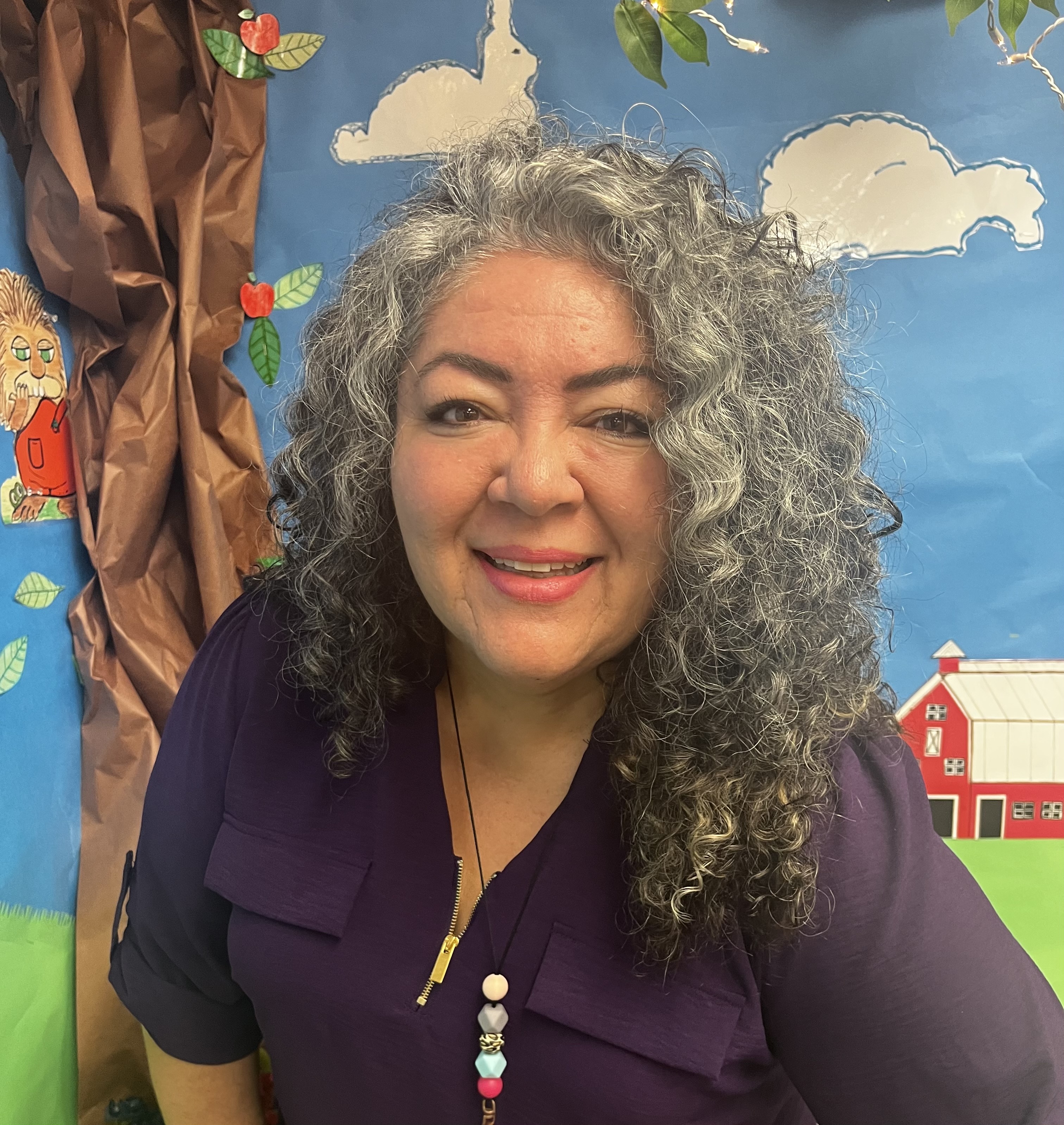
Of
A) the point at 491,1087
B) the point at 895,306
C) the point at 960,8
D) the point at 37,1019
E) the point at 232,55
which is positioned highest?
the point at 960,8

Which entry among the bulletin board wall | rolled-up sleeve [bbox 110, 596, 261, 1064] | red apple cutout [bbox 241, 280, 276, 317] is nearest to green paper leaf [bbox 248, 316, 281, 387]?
red apple cutout [bbox 241, 280, 276, 317]

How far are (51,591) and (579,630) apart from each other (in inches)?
33.3

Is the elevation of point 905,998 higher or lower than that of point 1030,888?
lower

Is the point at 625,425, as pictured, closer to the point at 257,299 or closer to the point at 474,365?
→ the point at 474,365

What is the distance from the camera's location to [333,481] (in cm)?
85

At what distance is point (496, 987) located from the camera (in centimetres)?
74

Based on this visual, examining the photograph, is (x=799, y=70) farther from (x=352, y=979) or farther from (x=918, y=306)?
(x=352, y=979)

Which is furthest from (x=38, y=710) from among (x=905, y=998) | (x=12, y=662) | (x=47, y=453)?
(x=905, y=998)

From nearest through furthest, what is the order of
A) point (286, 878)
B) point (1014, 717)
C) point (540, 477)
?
point (540, 477) < point (286, 878) < point (1014, 717)

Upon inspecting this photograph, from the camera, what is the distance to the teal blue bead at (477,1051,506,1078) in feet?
2.43

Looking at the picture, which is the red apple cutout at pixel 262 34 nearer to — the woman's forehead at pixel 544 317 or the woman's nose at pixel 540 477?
the woman's forehead at pixel 544 317

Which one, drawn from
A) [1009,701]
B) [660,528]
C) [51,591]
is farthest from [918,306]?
[51,591]

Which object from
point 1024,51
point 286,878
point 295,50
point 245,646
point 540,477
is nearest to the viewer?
point 540,477

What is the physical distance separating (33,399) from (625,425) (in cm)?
86
